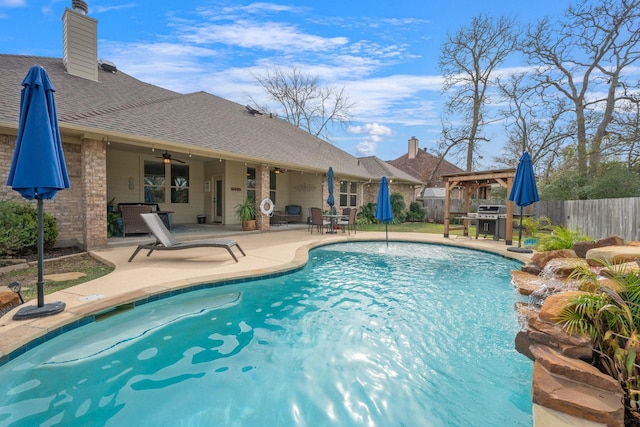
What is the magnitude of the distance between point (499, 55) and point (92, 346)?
85.2 feet

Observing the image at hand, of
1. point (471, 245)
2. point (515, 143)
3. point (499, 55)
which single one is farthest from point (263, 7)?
point (515, 143)

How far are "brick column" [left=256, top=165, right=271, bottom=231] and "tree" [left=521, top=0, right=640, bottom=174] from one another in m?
14.0

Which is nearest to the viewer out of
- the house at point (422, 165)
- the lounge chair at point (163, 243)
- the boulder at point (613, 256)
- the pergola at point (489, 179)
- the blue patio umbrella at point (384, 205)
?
the boulder at point (613, 256)

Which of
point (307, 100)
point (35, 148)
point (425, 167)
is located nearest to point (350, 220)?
point (35, 148)

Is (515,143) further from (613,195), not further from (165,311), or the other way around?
(165,311)

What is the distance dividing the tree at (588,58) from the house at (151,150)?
10.1 m

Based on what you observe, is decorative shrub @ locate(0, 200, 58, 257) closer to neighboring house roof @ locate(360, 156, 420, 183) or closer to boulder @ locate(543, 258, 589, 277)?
boulder @ locate(543, 258, 589, 277)

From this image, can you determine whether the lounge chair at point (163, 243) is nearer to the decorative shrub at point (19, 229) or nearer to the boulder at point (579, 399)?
the decorative shrub at point (19, 229)

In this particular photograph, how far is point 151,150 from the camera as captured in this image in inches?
425

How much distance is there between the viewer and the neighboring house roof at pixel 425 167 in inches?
1212

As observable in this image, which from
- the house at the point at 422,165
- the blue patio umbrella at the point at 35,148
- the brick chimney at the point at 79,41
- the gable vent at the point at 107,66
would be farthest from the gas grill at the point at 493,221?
the house at the point at 422,165

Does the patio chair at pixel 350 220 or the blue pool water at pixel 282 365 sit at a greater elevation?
the patio chair at pixel 350 220

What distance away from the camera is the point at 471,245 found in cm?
977

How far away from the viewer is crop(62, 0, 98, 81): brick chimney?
31.9 feet
